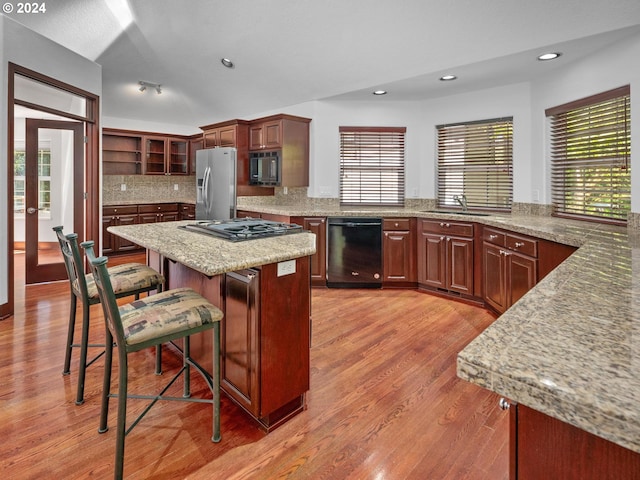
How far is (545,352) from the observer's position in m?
0.70

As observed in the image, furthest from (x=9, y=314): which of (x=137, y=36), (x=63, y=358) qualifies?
(x=137, y=36)

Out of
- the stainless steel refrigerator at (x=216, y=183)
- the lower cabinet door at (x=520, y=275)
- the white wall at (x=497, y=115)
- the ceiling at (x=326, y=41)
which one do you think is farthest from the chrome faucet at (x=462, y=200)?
the stainless steel refrigerator at (x=216, y=183)

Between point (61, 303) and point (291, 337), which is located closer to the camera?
point (291, 337)

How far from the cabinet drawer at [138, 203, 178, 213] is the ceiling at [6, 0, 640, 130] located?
1.98m

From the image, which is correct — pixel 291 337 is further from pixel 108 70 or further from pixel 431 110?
pixel 108 70

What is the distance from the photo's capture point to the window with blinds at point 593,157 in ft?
10.0

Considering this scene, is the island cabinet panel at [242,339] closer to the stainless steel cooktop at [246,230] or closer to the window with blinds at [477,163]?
the stainless steel cooktop at [246,230]

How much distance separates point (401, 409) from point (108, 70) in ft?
19.1

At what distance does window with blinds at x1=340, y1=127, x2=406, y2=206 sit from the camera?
510cm

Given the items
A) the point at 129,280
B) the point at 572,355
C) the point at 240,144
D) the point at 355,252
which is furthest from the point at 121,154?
the point at 572,355

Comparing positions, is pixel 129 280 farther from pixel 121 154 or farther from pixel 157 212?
pixel 121 154

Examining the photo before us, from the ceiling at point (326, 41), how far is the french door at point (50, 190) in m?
1.01

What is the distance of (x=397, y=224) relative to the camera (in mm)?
4379

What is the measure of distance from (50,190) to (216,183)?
203cm
